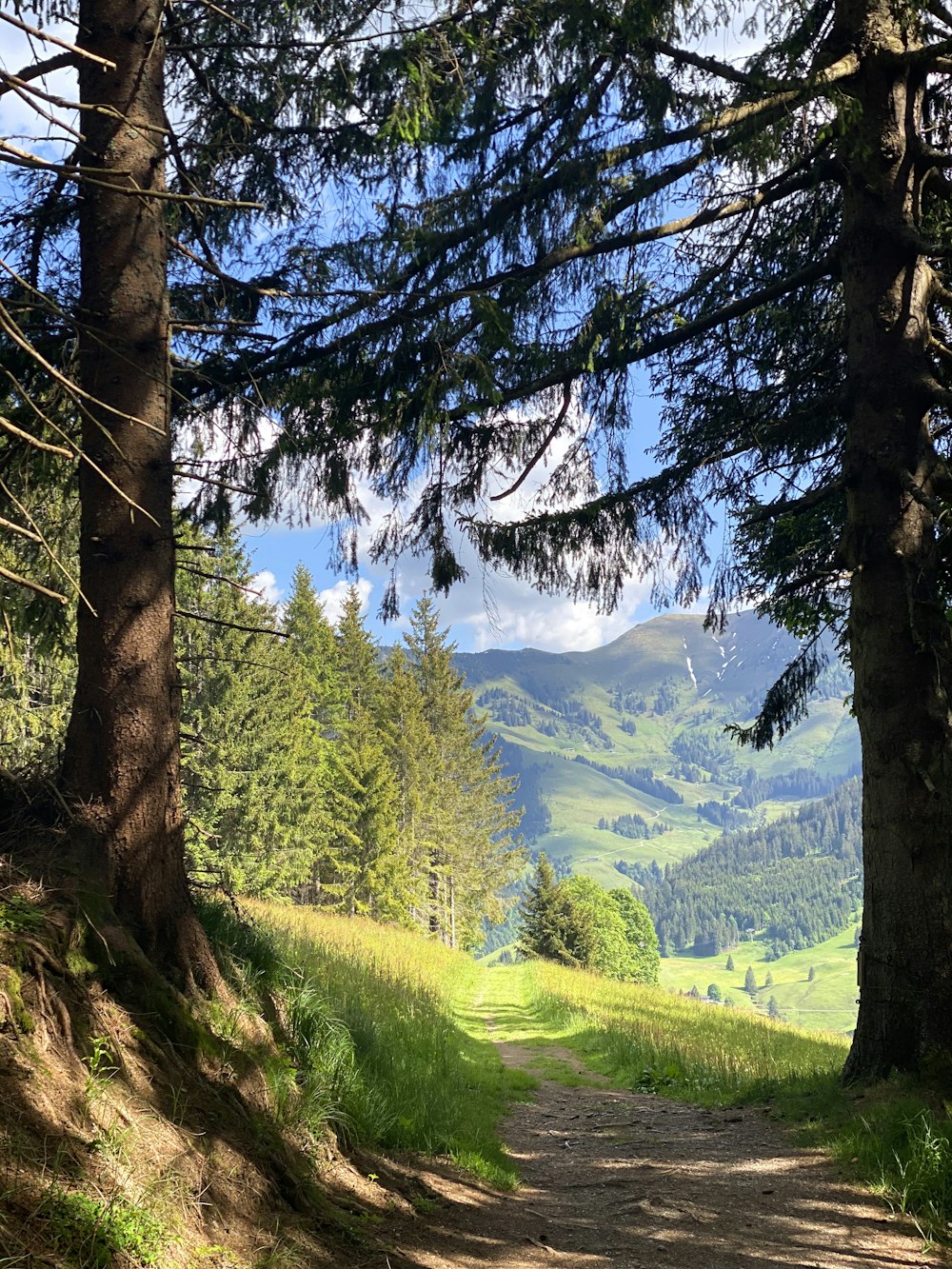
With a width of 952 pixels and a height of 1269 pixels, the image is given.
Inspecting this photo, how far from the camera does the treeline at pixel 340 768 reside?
2900 cm

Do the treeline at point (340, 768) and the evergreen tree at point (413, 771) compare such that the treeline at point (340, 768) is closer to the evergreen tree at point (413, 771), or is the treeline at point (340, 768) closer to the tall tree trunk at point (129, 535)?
the evergreen tree at point (413, 771)

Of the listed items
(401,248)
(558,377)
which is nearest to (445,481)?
(558,377)

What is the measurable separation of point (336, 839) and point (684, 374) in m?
31.1

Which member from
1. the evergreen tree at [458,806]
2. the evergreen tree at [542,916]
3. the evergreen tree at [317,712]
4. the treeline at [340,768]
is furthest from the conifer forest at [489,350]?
the evergreen tree at [542,916]

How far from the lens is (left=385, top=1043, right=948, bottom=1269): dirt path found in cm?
405

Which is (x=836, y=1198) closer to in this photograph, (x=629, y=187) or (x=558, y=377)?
(x=558, y=377)

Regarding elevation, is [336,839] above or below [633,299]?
below

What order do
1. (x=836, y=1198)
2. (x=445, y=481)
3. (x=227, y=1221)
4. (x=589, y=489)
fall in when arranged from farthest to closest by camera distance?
(x=589, y=489) → (x=445, y=481) → (x=836, y=1198) → (x=227, y=1221)

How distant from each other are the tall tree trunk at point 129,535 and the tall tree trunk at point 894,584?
4.50 meters

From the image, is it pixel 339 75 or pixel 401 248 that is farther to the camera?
pixel 401 248

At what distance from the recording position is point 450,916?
42.5 meters

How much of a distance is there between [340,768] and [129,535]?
101 ft

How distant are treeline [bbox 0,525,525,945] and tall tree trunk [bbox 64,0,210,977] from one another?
13370 millimetres

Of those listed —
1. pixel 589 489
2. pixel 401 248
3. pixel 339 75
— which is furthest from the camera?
pixel 589 489
